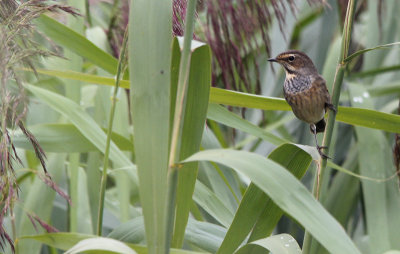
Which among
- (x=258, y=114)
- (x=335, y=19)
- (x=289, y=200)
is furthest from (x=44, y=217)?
(x=335, y=19)

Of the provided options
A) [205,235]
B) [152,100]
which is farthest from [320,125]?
[152,100]

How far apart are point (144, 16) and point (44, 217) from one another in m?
0.80

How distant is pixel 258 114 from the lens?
237 cm

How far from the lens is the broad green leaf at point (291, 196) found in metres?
0.77

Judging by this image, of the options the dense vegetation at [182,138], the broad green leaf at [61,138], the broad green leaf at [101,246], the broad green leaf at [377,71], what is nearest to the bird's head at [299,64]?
the dense vegetation at [182,138]

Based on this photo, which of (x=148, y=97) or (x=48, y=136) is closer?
(x=148, y=97)

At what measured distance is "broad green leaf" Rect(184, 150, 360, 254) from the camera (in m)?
0.77

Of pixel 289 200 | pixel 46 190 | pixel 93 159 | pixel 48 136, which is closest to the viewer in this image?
pixel 289 200

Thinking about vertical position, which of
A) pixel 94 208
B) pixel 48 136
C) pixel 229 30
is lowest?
pixel 94 208

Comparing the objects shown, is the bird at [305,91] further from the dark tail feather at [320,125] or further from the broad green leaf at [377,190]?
the broad green leaf at [377,190]

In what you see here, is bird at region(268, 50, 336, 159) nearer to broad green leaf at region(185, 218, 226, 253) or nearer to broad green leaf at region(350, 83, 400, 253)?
broad green leaf at region(185, 218, 226, 253)

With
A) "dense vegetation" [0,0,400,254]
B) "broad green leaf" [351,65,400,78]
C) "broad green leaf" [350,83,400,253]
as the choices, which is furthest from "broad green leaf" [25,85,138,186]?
"broad green leaf" [351,65,400,78]

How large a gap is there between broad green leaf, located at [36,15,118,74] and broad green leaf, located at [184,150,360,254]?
1.77 feet

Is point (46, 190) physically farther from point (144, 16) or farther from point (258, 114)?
point (258, 114)
